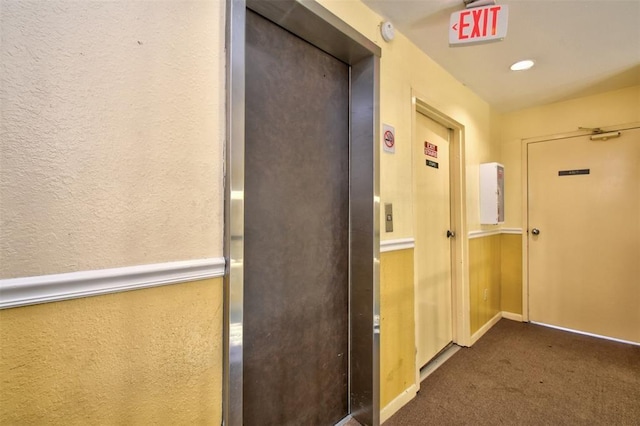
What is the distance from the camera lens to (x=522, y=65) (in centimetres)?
226

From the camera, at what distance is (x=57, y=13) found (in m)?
0.73

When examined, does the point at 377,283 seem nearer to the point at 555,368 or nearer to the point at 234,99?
the point at 234,99

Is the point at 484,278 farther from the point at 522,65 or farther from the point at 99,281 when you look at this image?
the point at 99,281

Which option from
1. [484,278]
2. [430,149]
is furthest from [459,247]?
[430,149]

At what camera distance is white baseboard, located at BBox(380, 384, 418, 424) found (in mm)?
1682

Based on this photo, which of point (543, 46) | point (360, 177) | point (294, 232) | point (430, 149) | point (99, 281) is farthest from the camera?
point (430, 149)

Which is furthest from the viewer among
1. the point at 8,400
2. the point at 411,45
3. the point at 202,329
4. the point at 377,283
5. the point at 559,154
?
the point at 559,154

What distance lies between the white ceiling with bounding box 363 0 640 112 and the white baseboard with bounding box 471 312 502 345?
2.32m

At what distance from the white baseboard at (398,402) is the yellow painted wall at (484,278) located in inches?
44.7

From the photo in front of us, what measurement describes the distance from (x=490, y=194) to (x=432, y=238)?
38.3 inches

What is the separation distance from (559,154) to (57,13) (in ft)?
12.8

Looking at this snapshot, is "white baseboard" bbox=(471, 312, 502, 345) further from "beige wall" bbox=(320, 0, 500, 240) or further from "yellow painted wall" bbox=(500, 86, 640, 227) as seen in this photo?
"beige wall" bbox=(320, 0, 500, 240)

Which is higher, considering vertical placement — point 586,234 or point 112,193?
point 112,193

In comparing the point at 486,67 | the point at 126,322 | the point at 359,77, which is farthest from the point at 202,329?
the point at 486,67
